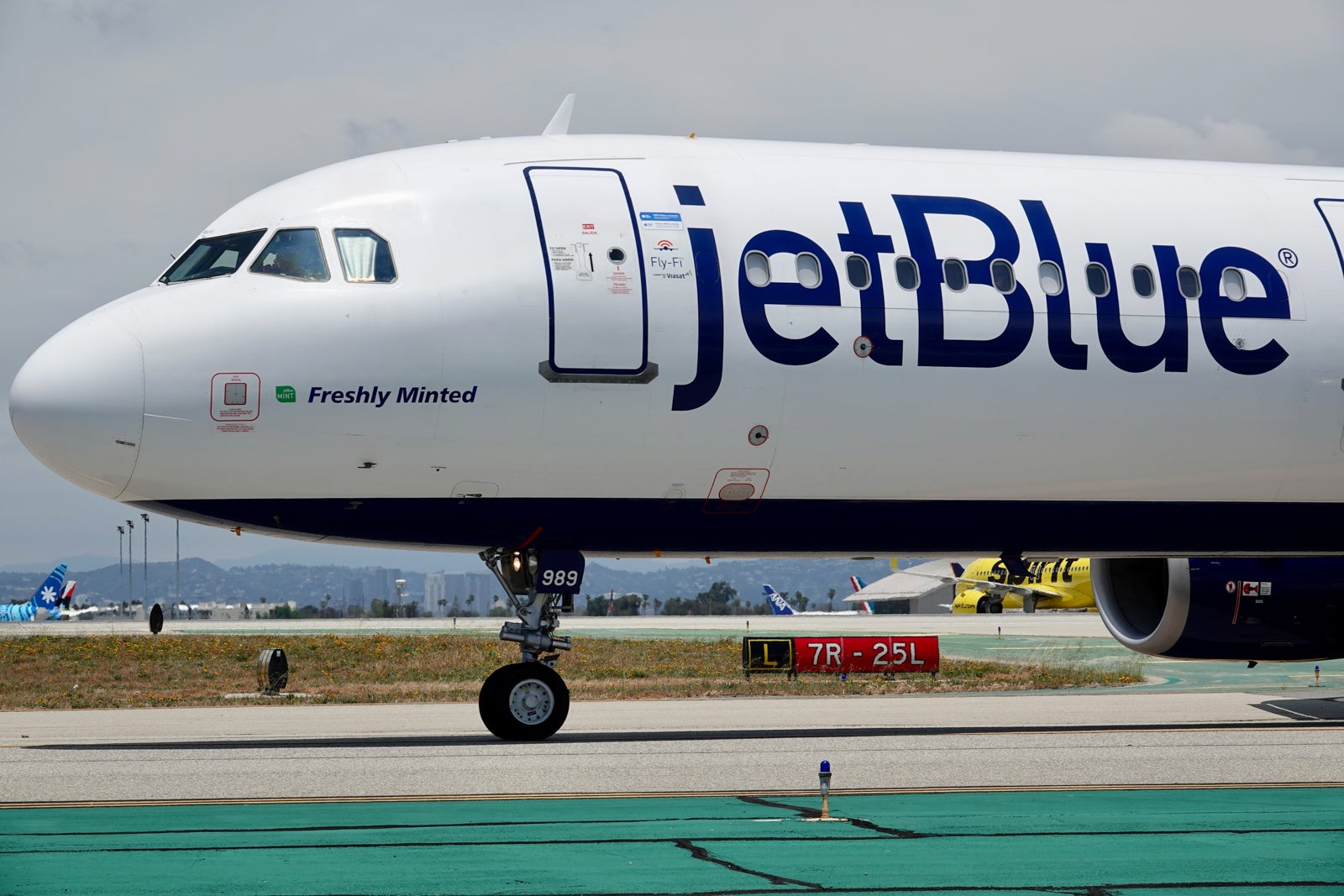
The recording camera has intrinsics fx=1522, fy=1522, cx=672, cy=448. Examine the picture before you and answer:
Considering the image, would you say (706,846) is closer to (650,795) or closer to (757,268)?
(650,795)

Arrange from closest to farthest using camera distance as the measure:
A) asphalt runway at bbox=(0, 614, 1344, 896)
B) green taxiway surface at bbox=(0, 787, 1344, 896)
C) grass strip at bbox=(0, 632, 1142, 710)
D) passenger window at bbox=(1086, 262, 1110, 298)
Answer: green taxiway surface at bbox=(0, 787, 1344, 896) → asphalt runway at bbox=(0, 614, 1344, 896) → passenger window at bbox=(1086, 262, 1110, 298) → grass strip at bbox=(0, 632, 1142, 710)

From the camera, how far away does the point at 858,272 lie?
17.8 m

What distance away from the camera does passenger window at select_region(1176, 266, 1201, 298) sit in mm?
18781

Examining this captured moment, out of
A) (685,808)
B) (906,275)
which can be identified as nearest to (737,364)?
(906,275)

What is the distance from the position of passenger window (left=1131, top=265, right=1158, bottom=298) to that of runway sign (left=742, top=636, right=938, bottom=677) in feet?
49.3

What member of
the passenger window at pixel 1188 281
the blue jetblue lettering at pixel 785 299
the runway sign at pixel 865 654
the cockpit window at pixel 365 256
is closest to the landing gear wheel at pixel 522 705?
the blue jetblue lettering at pixel 785 299

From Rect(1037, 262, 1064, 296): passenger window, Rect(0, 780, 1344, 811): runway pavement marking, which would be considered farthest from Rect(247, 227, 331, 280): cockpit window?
Rect(1037, 262, 1064, 296): passenger window

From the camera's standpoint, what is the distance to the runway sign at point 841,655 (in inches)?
1281

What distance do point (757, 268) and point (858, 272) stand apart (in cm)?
122

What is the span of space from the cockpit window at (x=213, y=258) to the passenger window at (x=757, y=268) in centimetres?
548

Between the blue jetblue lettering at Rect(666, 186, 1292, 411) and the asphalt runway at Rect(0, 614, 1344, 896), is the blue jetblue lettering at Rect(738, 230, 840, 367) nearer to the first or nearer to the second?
the blue jetblue lettering at Rect(666, 186, 1292, 411)

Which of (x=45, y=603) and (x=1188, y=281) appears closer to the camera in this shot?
(x=1188, y=281)

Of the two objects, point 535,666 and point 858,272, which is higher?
point 858,272

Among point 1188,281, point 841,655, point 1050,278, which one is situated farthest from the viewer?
point 841,655
